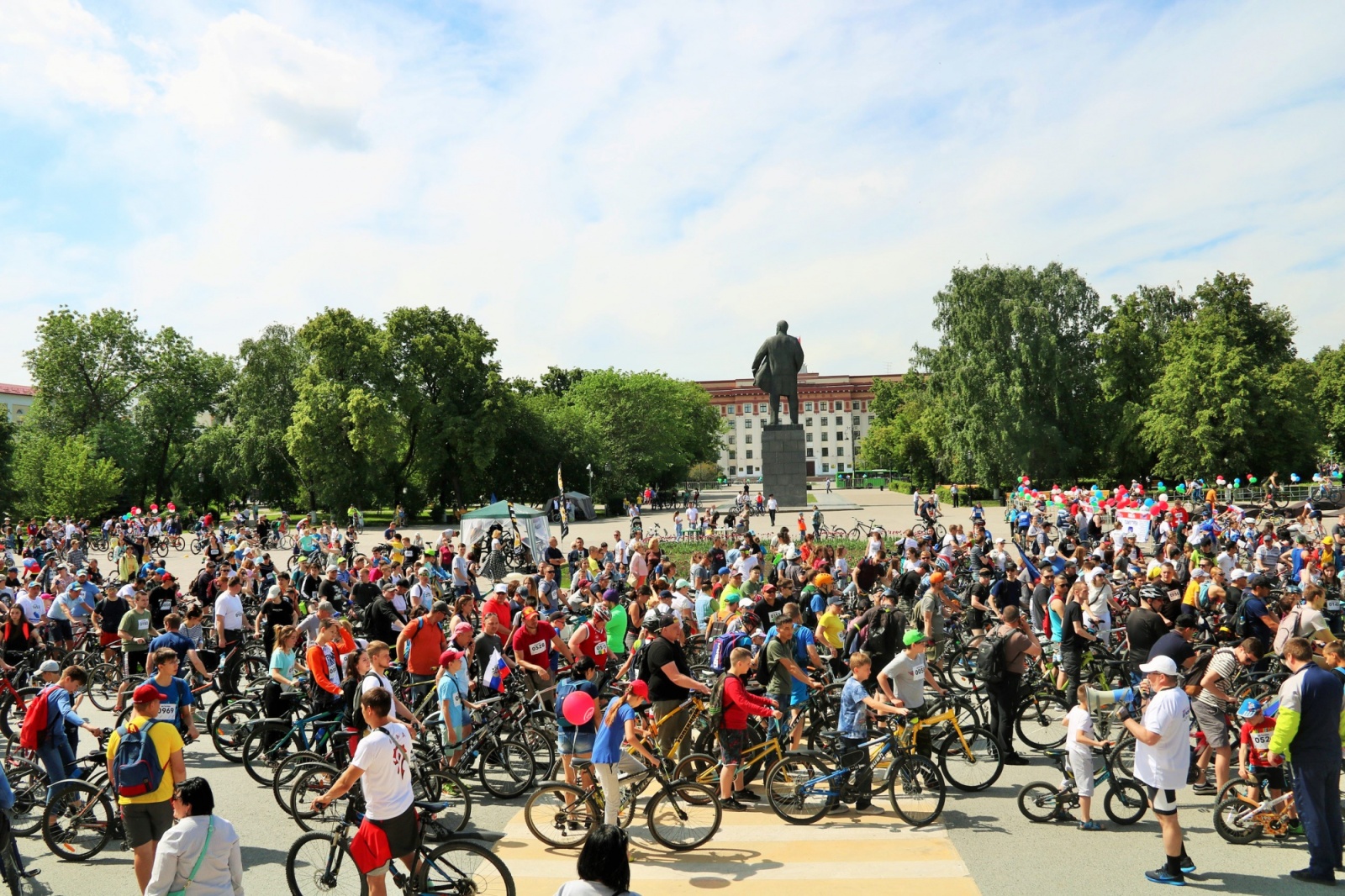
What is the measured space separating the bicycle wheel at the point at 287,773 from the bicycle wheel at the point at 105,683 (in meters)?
5.92

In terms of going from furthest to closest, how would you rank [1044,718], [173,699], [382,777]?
[1044,718] < [173,699] < [382,777]

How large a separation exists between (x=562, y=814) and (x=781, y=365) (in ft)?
95.2

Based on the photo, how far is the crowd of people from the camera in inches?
239

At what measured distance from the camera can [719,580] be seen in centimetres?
1519

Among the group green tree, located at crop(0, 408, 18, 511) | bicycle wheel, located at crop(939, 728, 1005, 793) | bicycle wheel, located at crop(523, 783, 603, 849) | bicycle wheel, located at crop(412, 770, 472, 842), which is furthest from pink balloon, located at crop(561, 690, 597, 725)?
green tree, located at crop(0, 408, 18, 511)

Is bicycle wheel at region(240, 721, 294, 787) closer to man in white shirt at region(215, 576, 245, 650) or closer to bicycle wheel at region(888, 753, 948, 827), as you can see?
man in white shirt at region(215, 576, 245, 650)

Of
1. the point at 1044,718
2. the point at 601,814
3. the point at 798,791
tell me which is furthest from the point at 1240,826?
the point at 601,814

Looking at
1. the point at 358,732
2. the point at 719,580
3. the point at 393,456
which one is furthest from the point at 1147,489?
the point at 358,732

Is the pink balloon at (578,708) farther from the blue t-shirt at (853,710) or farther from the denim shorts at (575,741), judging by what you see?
the blue t-shirt at (853,710)

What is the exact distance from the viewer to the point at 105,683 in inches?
511

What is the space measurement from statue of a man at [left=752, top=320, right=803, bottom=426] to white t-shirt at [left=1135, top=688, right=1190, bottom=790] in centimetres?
2868

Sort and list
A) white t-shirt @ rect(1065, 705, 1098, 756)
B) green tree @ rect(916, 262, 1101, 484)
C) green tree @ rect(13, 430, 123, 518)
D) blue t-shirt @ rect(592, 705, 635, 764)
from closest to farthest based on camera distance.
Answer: blue t-shirt @ rect(592, 705, 635, 764)
white t-shirt @ rect(1065, 705, 1098, 756)
green tree @ rect(13, 430, 123, 518)
green tree @ rect(916, 262, 1101, 484)

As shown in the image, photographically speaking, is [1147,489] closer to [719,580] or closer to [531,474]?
[531,474]

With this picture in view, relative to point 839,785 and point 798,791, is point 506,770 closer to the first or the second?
point 798,791
